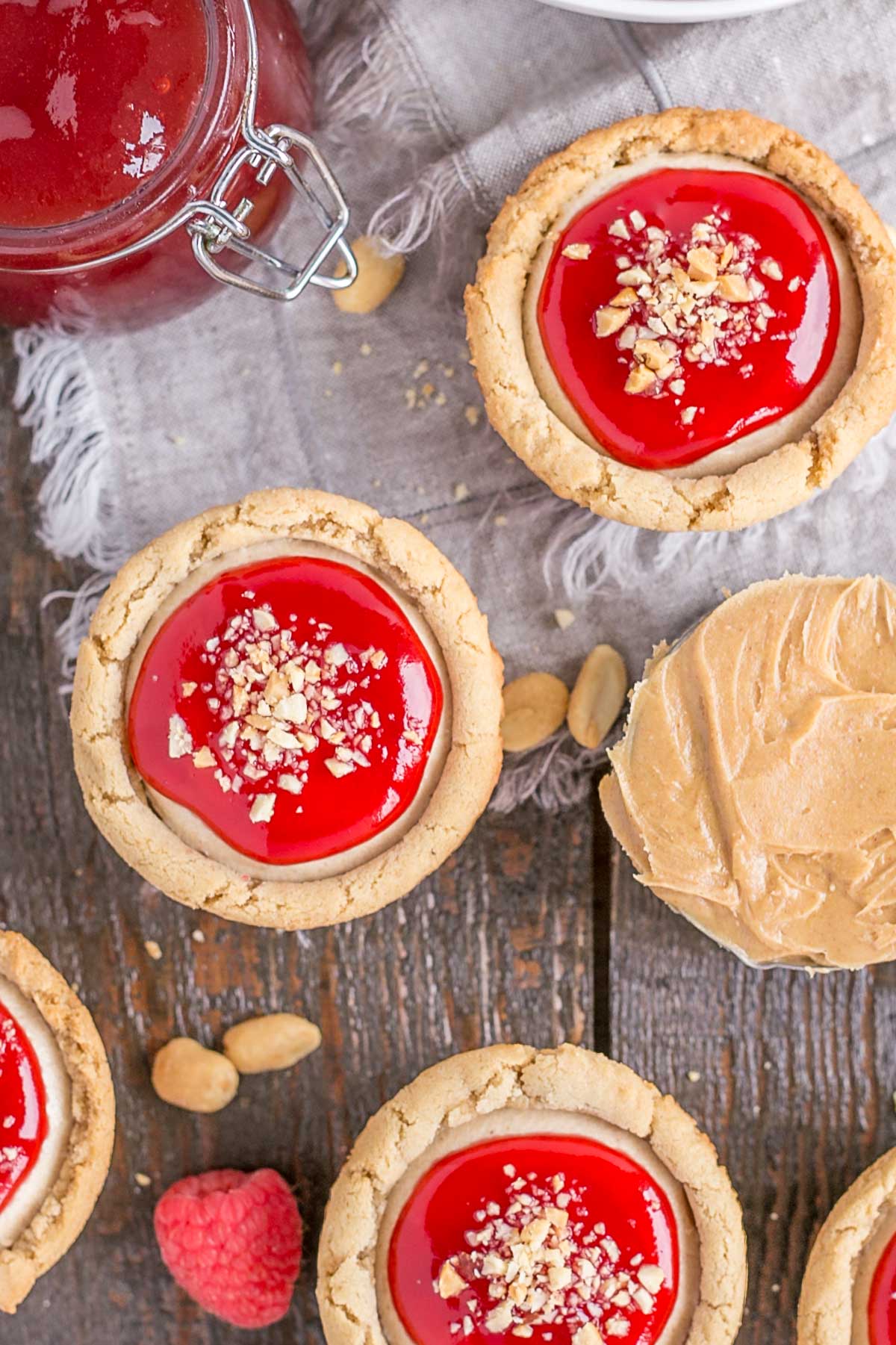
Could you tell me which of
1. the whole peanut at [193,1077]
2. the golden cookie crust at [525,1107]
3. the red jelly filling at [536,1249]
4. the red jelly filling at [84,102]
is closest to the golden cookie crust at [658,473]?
the red jelly filling at [84,102]

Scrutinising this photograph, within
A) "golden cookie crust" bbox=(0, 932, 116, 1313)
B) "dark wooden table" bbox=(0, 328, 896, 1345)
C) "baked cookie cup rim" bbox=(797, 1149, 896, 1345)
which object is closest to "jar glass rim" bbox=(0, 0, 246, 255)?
"dark wooden table" bbox=(0, 328, 896, 1345)

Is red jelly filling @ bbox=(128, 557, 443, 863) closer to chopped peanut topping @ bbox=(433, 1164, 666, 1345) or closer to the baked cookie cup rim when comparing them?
chopped peanut topping @ bbox=(433, 1164, 666, 1345)

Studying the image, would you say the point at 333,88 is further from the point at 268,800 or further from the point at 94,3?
the point at 268,800

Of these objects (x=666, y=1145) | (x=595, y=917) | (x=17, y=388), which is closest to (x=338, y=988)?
(x=595, y=917)

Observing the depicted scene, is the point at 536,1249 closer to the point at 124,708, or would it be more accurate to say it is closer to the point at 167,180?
the point at 124,708

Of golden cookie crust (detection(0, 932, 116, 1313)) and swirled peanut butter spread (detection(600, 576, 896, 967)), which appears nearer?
swirled peanut butter spread (detection(600, 576, 896, 967))

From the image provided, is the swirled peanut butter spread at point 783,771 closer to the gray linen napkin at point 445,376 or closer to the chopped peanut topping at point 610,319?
the gray linen napkin at point 445,376

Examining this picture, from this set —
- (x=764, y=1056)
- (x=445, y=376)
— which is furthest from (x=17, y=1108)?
(x=445, y=376)
